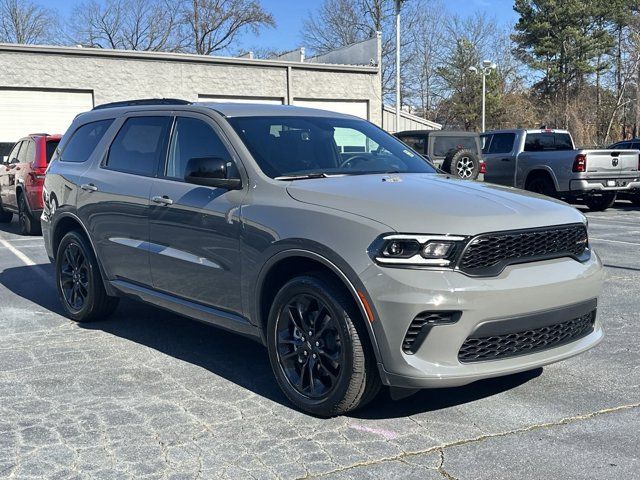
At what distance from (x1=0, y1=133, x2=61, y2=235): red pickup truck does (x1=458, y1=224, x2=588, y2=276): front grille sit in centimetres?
1017

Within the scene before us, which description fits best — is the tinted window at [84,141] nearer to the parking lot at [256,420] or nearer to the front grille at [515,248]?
the parking lot at [256,420]

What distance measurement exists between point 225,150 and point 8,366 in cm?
217

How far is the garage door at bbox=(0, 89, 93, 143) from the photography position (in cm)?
2258

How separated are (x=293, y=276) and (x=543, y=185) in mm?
12984

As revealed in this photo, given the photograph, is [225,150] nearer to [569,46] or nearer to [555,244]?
[555,244]

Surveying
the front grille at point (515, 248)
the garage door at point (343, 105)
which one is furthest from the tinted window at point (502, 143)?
the front grille at point (515, 248)

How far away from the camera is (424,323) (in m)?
3.61

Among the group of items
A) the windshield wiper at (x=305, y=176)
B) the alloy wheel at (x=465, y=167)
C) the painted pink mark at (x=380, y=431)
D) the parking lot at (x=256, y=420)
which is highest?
the windshield wiper at (x=305, y=176)

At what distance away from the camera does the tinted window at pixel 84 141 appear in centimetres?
635

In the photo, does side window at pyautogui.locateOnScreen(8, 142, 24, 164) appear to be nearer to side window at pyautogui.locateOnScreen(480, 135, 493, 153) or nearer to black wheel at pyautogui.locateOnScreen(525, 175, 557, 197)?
side window at pyautogui.locateOnScreen(480, 135, 493, 153)

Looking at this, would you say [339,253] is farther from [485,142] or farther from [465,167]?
[485,142]

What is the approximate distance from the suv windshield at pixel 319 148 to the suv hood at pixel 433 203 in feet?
0.97

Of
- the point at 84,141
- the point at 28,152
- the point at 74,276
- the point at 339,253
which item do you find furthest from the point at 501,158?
the point at 339,253

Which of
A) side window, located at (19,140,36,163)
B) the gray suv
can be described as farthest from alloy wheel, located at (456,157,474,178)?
the gray suv
